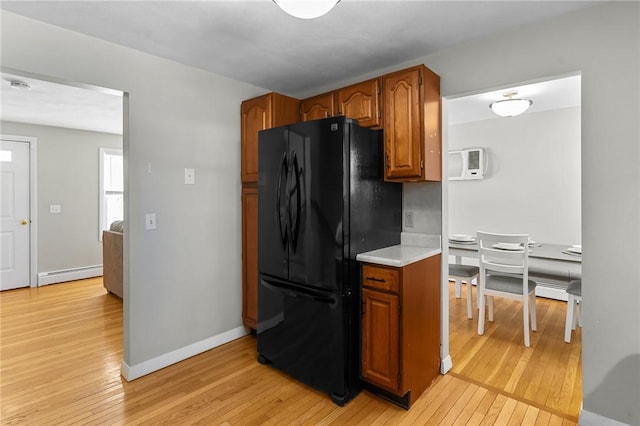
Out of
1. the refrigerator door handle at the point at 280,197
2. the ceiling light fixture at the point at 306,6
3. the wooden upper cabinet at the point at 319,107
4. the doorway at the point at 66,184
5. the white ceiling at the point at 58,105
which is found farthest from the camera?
the doorway at the point at 66,184

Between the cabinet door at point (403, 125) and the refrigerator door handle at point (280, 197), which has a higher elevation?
the cabinet door at point (403, 125)

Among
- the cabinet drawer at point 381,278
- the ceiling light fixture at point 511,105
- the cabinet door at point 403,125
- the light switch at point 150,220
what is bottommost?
the cabinet drawer at point 381,278

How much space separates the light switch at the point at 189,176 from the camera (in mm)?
2764

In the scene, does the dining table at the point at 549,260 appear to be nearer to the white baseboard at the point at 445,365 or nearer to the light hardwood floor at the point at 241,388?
the light hardwood floor at the point at 241,388

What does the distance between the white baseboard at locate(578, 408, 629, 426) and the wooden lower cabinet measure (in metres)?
0.86

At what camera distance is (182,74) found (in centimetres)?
271

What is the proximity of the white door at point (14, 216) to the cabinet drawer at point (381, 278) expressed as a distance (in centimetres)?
539

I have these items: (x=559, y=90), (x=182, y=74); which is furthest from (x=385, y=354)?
(x=559, y=90)

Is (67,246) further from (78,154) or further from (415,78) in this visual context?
(415,78)

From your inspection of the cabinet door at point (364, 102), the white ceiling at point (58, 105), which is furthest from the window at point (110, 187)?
the cabinet door at point (364, 102)

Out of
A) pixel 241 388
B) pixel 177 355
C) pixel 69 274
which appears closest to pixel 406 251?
pixel 241 388

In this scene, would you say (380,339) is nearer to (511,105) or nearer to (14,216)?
(511,105)

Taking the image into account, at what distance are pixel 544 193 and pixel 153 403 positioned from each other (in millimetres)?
4814

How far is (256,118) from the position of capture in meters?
2.98
